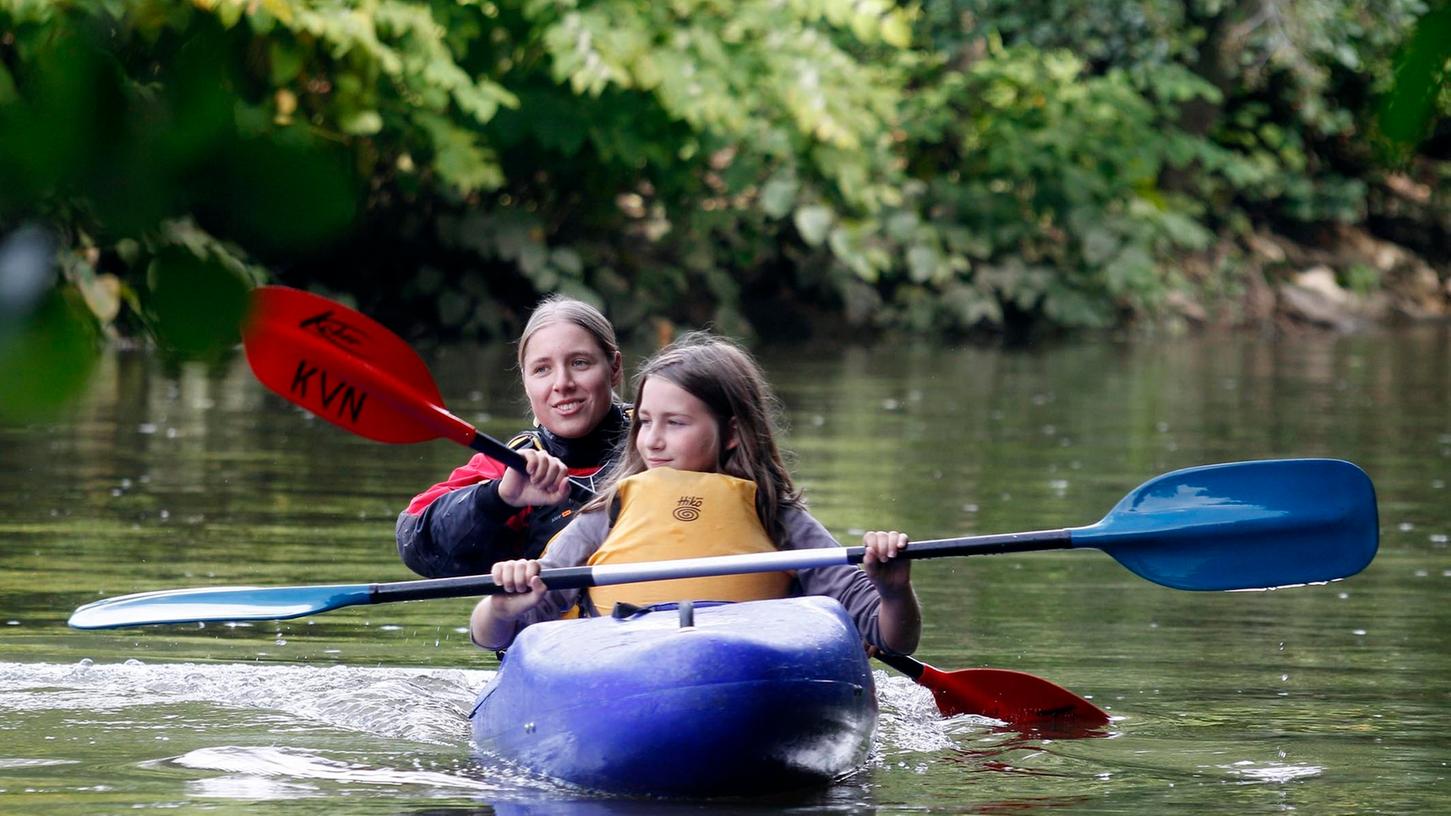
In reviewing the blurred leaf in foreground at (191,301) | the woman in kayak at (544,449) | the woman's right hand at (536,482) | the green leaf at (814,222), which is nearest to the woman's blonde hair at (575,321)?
the woman in kayak at (544,449)

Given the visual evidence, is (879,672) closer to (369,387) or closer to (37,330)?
(369,387)

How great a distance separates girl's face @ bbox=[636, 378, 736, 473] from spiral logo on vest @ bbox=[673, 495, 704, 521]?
0.29 ft

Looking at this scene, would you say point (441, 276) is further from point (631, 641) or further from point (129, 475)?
point (631, 641)

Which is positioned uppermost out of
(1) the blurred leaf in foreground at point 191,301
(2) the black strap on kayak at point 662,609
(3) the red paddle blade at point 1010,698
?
(1) the blurred leaf in foreground at point 191,301

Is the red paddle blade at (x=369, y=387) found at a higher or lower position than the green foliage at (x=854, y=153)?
lower

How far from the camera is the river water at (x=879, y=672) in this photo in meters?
3.59

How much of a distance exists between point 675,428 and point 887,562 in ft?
1.69

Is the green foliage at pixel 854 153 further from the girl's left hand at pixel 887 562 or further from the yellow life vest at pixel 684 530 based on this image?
the girl's left hand at pixel 887 562

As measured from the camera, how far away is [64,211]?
1.38 metres

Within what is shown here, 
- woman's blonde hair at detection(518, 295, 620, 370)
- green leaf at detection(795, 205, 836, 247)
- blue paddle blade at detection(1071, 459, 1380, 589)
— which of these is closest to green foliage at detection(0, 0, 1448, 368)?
green leaf at detection(795, 205, 836, 247)

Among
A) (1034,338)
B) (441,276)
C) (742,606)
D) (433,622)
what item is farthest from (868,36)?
(742,606)

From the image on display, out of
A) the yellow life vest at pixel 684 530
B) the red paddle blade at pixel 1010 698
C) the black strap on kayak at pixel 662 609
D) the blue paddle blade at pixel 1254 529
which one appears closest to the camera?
the black strap on kayak at pixel 662 609

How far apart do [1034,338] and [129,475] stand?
12166mm

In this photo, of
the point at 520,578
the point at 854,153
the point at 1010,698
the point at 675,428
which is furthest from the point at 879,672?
the point at 854,153
